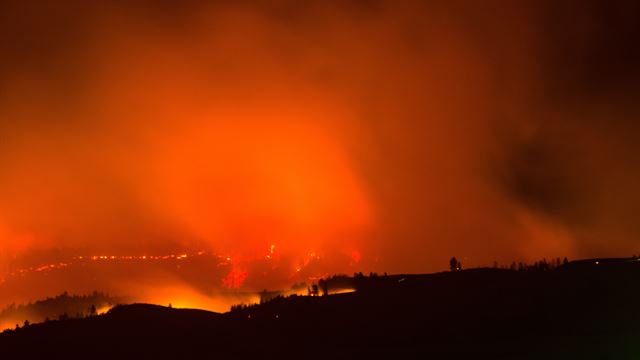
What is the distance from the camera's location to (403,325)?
25375 millimetres

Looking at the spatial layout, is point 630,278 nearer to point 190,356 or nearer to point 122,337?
point 190,356

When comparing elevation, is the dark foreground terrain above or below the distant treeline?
below

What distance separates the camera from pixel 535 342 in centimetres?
2206

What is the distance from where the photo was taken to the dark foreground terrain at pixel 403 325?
22.3 metres

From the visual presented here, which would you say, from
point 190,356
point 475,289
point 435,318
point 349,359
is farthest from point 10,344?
point 475,289

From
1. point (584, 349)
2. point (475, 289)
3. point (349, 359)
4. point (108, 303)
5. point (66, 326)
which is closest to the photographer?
point (584, 349)

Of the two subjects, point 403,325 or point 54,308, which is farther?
point 54,308

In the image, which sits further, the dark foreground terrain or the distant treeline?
the distant treeline

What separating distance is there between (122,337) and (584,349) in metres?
14.7

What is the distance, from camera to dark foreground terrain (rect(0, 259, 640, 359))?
73.3 feet

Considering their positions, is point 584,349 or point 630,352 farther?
point 584,349

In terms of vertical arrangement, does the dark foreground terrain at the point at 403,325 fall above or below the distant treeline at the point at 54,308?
below

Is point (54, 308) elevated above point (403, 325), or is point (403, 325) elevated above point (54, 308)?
point (54, 308)

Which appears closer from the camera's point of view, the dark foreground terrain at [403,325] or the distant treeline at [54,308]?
the dark foreground terrain at [403,325]
